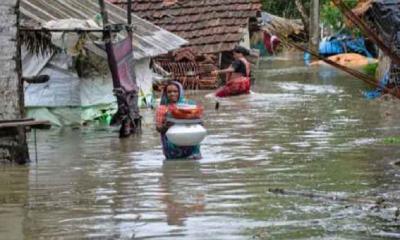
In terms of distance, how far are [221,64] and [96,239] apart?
2134 centimetres

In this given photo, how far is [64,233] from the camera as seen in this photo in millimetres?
7559

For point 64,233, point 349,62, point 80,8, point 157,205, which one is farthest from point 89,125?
point 349,62

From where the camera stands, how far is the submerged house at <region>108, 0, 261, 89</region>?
2758cm

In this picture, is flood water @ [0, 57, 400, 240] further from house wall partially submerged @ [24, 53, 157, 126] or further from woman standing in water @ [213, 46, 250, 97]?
woman standing in water @ [213, 46, 250, 97]

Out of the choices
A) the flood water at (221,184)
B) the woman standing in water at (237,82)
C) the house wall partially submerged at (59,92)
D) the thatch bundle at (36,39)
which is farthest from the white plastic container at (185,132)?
the woman standing in water at (237,82)

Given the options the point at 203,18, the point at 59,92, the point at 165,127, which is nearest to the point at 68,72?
the point at 59,92

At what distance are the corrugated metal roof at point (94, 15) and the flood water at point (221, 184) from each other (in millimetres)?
2120

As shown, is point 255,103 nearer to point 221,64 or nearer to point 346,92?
point 346,92

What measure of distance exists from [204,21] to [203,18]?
15 centimetres

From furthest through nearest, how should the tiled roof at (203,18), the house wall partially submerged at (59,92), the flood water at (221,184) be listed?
1. the tiled roof at (203,18)
2. the house wall partially submerged at (59,92)
3. the flood water at (221,184)

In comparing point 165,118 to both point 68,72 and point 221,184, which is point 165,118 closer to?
point 221,184

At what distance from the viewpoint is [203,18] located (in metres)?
28.5

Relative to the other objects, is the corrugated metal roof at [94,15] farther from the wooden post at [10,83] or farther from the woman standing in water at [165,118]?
the woman standing in water at [165,118]

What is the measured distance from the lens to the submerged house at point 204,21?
90.5 ft
